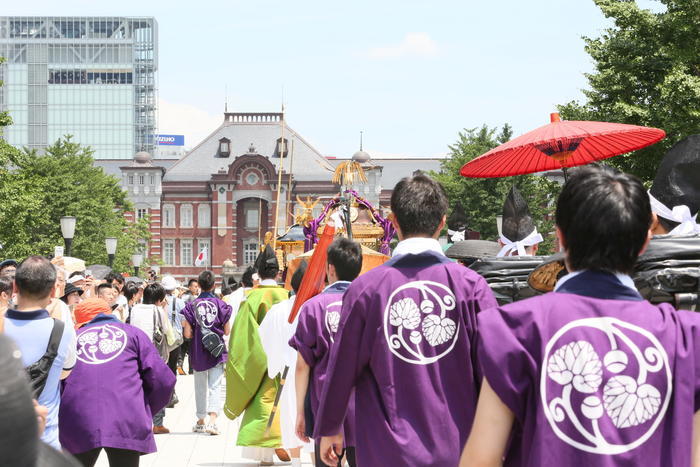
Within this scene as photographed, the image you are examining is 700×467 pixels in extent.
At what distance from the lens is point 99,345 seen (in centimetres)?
625

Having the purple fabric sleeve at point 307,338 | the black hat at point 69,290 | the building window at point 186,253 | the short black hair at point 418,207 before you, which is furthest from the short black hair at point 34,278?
the building window at point 186,253

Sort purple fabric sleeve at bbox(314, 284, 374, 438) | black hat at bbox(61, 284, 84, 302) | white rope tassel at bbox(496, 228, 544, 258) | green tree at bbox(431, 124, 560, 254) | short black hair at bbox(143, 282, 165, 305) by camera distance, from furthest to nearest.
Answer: green tree at bbox(431, 124, 560, 254)
short black hair at bbox(143, 282, 165, 305)
black hat at bbox(61, 284, 84, 302)
white rope tassel at bbox(496, 228, 544, 258)
purple fabric sleeve at bbox(314, 284, 374, 438)

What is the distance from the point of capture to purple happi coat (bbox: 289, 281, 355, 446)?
590cm

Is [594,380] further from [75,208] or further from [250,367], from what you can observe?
[75,208]

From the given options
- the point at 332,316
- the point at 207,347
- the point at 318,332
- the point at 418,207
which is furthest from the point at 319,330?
the point at 207,347

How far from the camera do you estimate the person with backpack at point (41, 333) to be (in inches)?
199

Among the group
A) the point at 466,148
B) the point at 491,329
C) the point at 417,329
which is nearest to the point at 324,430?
the point at 417,329

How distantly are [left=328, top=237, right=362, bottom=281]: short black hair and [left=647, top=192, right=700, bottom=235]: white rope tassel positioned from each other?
6.95 feet

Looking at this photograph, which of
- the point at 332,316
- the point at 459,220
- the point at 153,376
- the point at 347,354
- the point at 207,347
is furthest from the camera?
the point at 459,220

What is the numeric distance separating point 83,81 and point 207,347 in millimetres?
136337

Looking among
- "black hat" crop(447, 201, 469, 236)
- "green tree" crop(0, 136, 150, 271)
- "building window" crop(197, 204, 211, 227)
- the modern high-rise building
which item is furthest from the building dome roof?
"black hat" crop(447, 201, 469, 236)

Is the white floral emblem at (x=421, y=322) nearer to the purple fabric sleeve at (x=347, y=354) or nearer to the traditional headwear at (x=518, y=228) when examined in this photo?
the purple fabric sleeve at (x=347, y=354)

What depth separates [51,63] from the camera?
14400 centimetres

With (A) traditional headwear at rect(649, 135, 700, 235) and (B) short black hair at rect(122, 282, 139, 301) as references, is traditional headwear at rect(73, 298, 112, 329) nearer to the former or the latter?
(A) traditional headwear at rect(649, 135, 700, 235)
